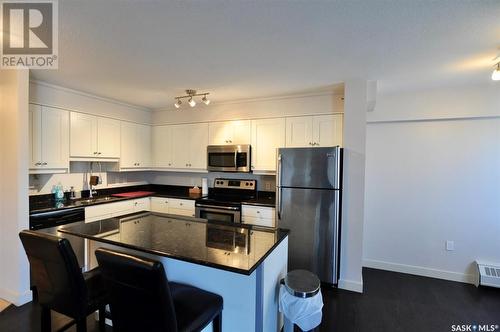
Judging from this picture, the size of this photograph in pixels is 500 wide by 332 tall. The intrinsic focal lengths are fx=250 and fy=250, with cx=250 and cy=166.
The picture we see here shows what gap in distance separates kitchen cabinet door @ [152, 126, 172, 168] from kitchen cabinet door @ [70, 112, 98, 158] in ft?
3.59

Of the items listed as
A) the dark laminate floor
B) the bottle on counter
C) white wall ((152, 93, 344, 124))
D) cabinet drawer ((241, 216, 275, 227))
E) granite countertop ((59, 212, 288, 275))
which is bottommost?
the dark laminate floor

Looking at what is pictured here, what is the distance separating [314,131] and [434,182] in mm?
1725

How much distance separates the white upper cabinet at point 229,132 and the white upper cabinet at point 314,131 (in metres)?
0.67

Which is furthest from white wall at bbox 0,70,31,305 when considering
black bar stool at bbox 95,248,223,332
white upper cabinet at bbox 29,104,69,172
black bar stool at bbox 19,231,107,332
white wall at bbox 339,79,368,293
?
white wall at bbox 339,79,368,293

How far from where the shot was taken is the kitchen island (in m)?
1.52

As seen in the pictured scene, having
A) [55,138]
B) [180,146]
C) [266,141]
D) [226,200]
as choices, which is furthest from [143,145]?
[266,141]

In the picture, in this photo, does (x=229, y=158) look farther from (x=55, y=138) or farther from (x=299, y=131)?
(x=55, y=138)

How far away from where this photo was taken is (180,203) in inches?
158

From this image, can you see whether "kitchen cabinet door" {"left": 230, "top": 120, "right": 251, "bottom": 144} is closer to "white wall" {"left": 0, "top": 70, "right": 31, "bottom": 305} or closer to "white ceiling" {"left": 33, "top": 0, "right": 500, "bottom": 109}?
"white ceiling" {"left": 33, "top": 0, "right": 500, "bottom": 109}

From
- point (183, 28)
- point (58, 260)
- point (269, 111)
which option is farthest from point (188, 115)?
point (58, 260)

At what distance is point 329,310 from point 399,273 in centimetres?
153

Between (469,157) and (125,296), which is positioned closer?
(125,296)

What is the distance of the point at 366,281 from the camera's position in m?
3.16

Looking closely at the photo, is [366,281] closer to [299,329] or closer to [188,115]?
[299,329]
